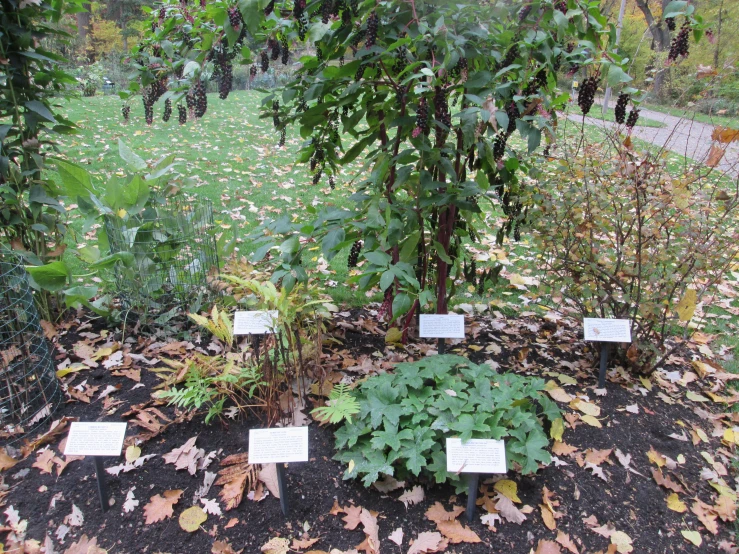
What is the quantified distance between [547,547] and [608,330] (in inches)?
48.1

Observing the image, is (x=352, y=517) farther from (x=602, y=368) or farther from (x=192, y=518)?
(x=602, y=368)

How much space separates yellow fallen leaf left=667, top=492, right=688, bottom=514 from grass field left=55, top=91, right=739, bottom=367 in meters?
1.20

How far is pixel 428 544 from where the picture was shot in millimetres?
1813

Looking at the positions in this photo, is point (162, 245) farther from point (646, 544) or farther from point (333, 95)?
point (646, 544)

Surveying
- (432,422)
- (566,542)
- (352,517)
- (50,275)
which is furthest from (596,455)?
(50,275)

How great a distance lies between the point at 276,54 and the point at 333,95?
512 millimetres

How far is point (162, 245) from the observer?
2.95 m

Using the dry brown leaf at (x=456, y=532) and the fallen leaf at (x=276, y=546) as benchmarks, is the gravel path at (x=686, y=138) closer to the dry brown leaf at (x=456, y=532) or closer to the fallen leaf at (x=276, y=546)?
the dry brown leaf at (x=456, y=532)

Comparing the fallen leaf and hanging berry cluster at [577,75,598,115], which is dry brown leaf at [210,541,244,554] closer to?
the fallen leaf

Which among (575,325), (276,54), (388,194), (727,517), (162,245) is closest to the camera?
(727,517)

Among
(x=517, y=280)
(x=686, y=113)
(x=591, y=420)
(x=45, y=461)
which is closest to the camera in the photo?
(x=45, y=461)

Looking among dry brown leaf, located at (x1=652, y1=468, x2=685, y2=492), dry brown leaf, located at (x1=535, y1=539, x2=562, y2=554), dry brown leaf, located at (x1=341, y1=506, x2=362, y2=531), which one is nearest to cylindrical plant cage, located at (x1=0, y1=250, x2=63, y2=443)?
dry brown leaf, located at (x1=341, y1=506, x2=362, y2=531)

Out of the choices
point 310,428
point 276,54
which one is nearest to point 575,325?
point 310,428

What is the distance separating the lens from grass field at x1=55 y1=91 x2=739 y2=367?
383 cm
